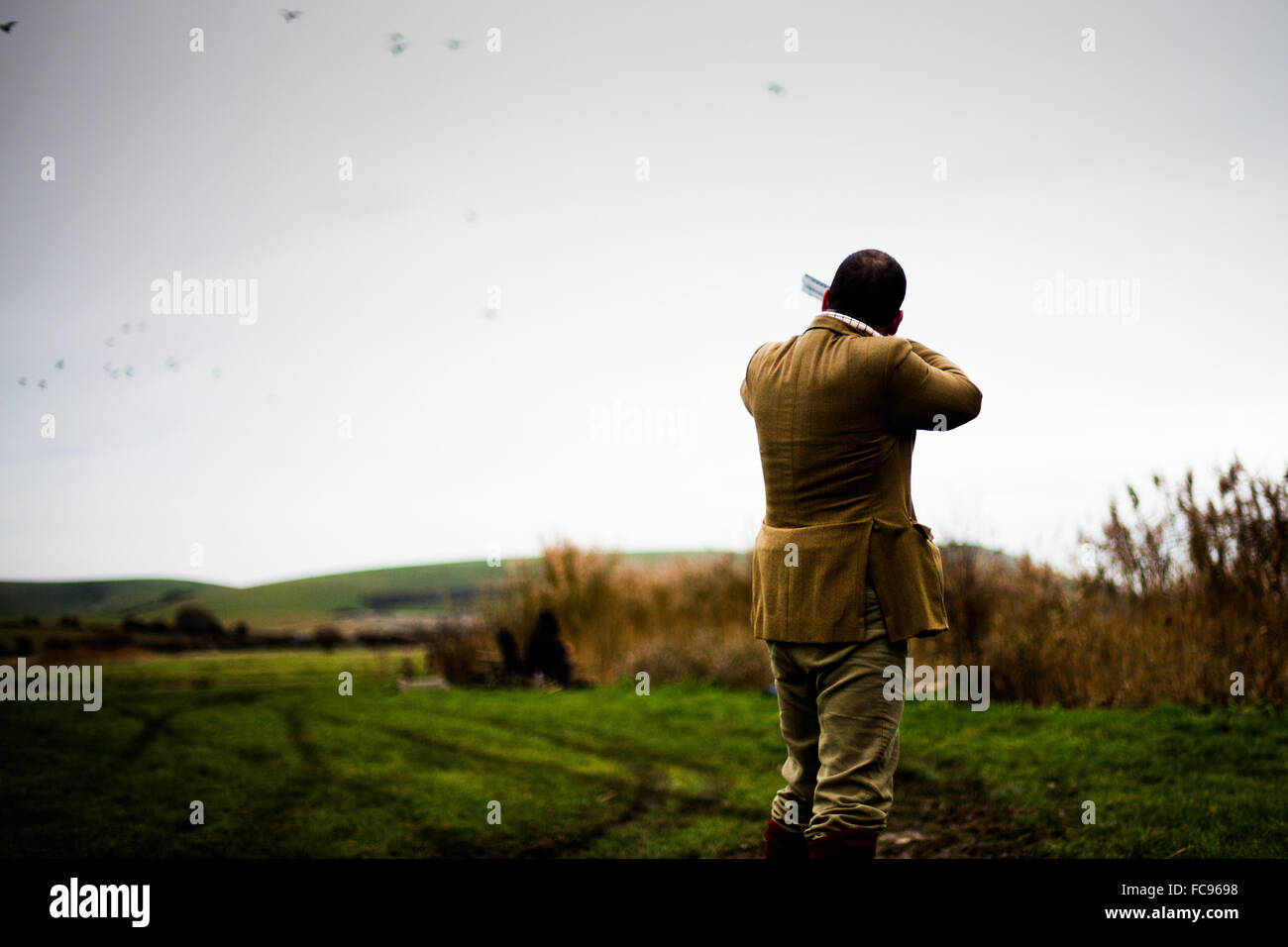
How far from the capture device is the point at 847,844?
A: 8.51 ft

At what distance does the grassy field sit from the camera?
5531 mm

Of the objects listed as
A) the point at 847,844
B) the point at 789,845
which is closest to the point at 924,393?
the point at 847,844

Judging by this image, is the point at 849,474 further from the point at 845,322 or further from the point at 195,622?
the point at 195,622

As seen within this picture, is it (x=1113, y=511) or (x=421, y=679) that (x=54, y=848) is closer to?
(x=1113, y=511)

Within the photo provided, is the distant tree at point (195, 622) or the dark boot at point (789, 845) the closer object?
the dark boot at point (789, 845)

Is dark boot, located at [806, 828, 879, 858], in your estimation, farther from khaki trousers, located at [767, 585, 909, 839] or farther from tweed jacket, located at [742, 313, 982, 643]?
tweed jacket, located at [742, 313, 982, 643]

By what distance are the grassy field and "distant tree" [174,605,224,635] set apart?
368 inches

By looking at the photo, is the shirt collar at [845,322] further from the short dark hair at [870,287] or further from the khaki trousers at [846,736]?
the khaki trousers at [846,736]

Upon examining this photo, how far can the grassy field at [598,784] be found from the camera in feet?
18.1

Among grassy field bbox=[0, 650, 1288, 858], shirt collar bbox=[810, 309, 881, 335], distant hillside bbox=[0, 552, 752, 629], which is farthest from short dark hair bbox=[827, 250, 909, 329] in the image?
distant hillside bbox=[0, 552, 752, 629]

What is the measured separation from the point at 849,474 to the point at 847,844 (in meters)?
1.03

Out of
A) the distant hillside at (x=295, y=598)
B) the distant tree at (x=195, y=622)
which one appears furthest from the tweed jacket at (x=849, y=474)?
the distant tree at (x=195, y=622)

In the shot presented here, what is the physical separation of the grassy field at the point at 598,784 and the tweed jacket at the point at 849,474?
3.00 meters
